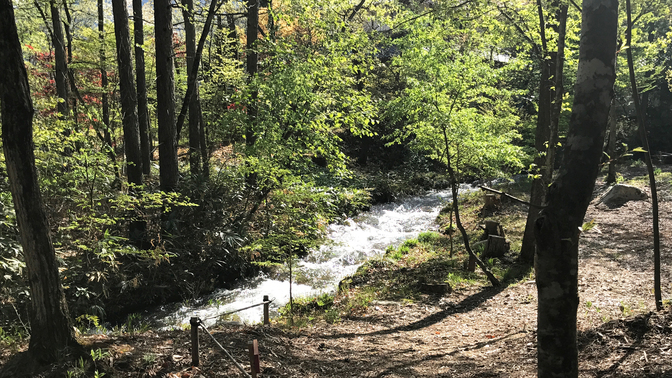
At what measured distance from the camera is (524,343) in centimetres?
491

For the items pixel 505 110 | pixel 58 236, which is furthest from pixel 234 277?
pixel 505 110

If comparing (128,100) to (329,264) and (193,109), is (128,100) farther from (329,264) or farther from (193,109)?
(329,264)

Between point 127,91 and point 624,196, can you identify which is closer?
point 127,91

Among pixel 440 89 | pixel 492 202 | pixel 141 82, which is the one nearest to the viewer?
pixel 440 89

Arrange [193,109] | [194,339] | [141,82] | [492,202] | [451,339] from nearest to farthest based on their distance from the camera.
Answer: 1. [194,339]
2. [451,339]
3. [141,82]
4. [193,109]
5. [492,202]

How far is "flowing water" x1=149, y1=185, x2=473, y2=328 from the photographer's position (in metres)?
7.90

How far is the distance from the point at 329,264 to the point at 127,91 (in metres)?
6.42

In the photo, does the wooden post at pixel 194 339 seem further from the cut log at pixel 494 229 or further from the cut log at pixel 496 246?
the cut log at pixel 494 229

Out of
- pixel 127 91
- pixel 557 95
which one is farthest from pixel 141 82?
pixel 557 95

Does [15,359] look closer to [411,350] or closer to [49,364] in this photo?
[49,364]

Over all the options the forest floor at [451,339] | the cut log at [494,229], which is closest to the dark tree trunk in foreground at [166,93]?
the forest floor at [451,339]

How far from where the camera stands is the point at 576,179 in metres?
2.70

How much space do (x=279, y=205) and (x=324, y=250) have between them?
4.52 m

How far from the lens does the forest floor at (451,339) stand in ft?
13.1
